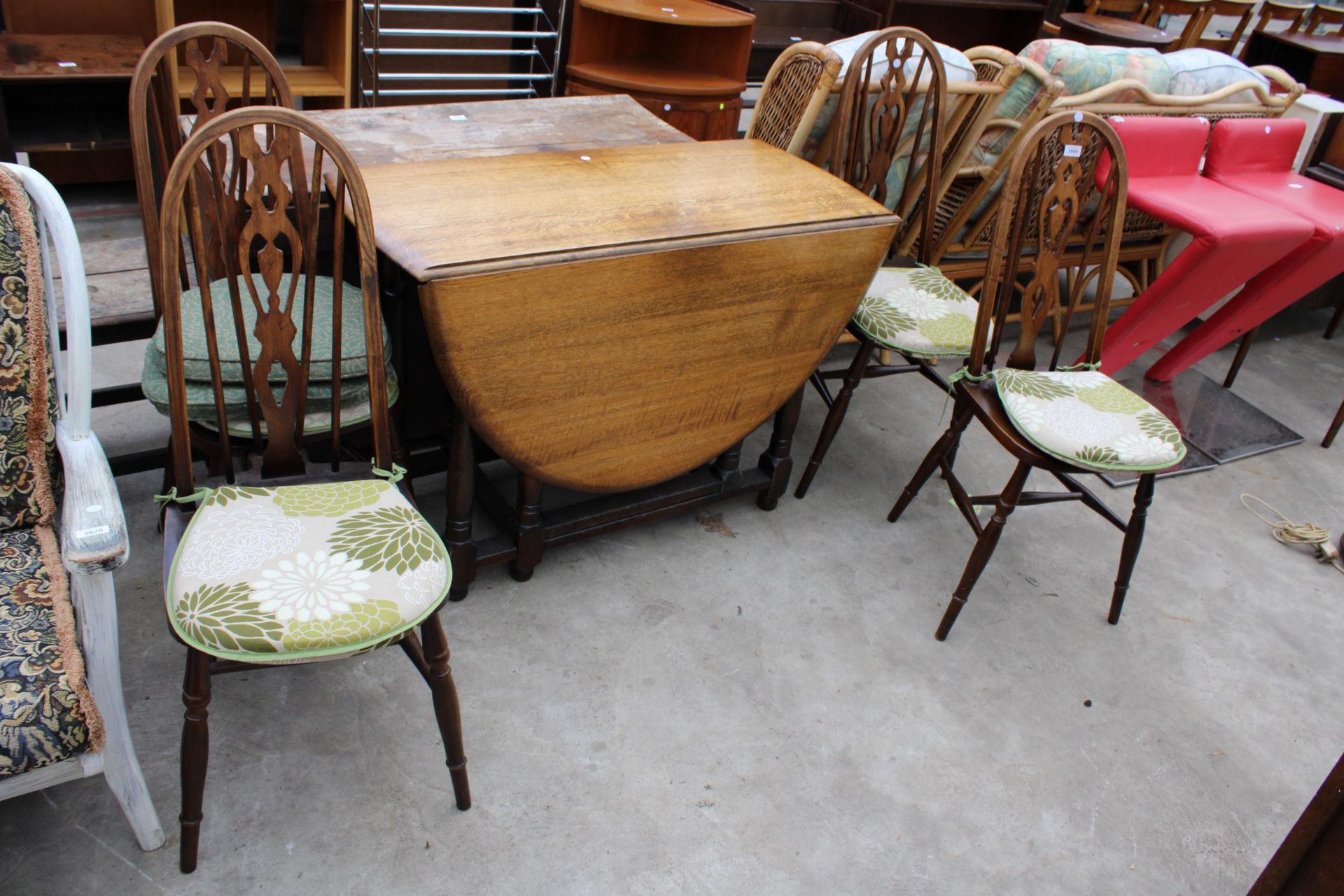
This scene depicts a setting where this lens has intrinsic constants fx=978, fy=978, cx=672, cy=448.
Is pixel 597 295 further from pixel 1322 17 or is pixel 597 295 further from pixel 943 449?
pixel 1322 17

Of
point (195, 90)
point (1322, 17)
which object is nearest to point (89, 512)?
point (195, 90)

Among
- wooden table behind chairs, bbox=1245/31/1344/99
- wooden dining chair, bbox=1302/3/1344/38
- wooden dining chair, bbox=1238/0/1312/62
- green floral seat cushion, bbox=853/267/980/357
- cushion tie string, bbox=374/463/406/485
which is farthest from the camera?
wooden dining chair, bbox=1238/0/1312/62

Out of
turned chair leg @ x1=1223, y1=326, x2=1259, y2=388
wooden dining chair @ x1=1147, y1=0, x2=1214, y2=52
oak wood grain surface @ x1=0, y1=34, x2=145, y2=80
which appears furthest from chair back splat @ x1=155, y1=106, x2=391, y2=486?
wooden dining chair @ x1=1147, y1=0, x2=1214, y2=52

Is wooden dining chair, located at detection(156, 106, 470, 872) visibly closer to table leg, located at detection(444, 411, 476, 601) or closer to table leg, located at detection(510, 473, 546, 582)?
table leg, located at detection(444, 411, 476, 601)

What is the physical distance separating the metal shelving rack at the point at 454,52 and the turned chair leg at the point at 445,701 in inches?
84.6

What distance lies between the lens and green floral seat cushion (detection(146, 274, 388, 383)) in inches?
→ 66.7

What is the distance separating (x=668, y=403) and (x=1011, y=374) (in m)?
0.77

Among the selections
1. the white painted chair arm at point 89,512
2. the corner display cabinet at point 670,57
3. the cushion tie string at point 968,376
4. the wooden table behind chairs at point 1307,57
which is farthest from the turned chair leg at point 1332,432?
the white painted chair arm at point 89,512

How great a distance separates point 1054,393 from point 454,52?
226 centimetres

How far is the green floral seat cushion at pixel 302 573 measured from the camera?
1264 mm

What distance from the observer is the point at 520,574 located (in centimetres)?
212

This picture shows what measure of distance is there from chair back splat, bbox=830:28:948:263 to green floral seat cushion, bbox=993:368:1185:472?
0.57m

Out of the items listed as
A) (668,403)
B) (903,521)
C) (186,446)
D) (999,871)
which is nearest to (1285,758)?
(999,871)

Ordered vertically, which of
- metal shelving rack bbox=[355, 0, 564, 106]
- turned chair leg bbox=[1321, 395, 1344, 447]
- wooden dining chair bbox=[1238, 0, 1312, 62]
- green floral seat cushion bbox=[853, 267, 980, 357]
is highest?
wooden dining chair bbox=[1238, 0, 1312, 62]
